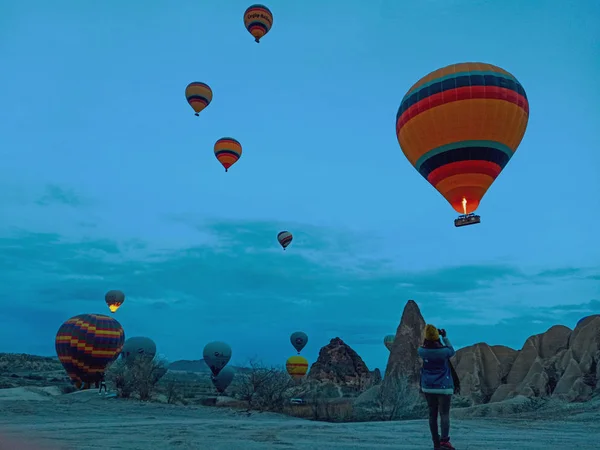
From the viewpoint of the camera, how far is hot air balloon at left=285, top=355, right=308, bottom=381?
207 feet

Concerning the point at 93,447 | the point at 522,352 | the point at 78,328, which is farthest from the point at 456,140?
the point at 78,328

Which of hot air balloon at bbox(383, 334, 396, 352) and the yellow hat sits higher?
hot air balloon at bbox(383, 334, 396, 352)

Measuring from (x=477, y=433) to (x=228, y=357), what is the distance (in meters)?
46.7

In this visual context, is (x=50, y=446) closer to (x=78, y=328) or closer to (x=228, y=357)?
(x=78, y=328)

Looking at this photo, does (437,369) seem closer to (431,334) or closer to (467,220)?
(431,334)

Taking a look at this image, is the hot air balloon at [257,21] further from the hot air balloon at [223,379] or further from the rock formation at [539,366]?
the hot air balloon at [223,379]

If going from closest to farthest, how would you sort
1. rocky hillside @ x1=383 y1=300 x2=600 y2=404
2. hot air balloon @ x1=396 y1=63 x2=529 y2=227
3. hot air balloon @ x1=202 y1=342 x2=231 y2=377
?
hot air balloon @ x1=396 y1=63 x2=529 y2=227
rocky hillside @ x1=383 y1=300 x2=600 y2=404
hot air balloon @ x1=202 y1=342 x2=231 y2=377

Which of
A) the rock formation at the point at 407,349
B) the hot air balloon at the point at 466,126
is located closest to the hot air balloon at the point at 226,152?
the rock formation at the point at 407,349

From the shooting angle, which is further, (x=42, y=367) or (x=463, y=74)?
(x=42, y=367)

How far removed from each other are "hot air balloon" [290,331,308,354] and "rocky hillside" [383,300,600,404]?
34.9m

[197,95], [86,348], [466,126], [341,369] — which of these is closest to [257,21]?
[197,95]

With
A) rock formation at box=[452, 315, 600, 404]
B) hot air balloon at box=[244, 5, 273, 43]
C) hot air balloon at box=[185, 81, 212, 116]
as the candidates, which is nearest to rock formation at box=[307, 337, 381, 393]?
rock formation at box=[452, 315, 600, 404]

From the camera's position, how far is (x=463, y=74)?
21.2 m

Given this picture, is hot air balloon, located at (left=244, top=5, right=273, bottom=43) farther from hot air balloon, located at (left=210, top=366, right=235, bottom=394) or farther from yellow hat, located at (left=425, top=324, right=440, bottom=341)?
yellow hat, located at (left=425, top=324, right=440, bottom=341)
